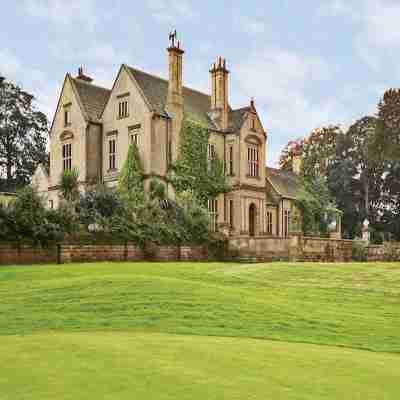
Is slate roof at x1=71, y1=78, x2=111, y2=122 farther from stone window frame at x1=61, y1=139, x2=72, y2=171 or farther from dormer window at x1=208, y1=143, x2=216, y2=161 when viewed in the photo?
dormer window at x1=208, y1=143, x2=216, y2=161

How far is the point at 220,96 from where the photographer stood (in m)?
44.4

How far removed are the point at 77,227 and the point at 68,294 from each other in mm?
12335

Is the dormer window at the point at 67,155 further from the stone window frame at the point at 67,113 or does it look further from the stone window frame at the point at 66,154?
the stone window frame at the point at 67,113

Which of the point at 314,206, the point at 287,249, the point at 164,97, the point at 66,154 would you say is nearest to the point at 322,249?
the point at 287,249

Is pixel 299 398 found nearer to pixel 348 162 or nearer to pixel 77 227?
pixel 77 227

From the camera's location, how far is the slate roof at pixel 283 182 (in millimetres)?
51562

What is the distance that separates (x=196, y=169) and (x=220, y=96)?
7.54 m

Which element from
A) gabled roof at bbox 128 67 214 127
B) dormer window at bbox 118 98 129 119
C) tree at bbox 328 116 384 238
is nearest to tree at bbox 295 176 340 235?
tree at bbox 328 116 384 238

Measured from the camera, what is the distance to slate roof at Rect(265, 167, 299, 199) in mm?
51562

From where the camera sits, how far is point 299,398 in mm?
4871

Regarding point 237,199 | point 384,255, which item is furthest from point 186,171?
point 384,255

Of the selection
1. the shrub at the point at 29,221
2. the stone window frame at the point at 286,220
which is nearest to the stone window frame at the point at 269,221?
the stone window frame at the point at 286,220

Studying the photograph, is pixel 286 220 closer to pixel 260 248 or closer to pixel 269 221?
pixel 269 221

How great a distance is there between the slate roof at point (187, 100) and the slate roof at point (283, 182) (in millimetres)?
8786
